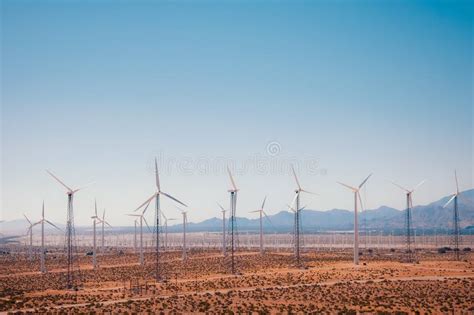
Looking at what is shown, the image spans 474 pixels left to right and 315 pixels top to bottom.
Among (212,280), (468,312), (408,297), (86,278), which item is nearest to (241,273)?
(212,280)

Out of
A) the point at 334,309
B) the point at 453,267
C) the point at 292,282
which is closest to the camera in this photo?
the point at 334,309

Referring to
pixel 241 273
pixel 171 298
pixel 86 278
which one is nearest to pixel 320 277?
pixel 241 273

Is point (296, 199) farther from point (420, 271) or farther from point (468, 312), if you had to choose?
point (468, 312)

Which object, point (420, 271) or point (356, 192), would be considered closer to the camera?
point (420, 271)

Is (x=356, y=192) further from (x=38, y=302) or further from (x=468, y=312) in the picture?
(x=38, y=302)

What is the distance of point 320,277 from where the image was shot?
85.8 metres

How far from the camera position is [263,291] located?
230 ft

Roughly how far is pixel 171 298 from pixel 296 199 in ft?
140

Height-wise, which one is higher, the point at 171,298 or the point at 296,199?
the point at 296,199

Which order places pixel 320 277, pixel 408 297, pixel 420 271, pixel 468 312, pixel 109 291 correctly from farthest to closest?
pixel 420 271 → pixel 320 277 → pixel 109 291 → pixel 408 297 → pixel 468 312

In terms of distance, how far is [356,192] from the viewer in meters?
103

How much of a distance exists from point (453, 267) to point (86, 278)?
65.7m

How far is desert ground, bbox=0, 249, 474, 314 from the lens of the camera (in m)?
57.6

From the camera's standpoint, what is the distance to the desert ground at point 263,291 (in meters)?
57.6
